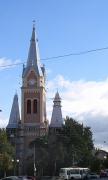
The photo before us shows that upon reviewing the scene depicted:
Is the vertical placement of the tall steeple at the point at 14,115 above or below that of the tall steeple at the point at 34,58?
below

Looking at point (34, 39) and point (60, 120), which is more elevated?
point (34, 39)

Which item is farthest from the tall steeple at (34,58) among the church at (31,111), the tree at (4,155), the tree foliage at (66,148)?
the tree at (4,155)

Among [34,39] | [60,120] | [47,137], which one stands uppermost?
[34,39]

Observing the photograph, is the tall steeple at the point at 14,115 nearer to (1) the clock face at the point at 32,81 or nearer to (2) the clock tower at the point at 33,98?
(2) the clock tower at the point at 33,98

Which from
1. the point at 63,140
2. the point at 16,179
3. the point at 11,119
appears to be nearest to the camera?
the point at 16,179

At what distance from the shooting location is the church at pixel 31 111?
504ft

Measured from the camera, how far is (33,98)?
15762cm

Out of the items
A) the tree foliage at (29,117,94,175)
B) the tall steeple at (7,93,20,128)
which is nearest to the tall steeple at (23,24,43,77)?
the tall steeple at (7,93,20,128)

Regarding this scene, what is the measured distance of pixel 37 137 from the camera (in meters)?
149

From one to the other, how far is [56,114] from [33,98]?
1016cm

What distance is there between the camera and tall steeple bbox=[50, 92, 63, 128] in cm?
16150

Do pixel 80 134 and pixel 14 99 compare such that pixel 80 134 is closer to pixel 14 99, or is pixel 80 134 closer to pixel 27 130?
pixel 27 130

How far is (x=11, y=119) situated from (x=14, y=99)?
22.4 feet

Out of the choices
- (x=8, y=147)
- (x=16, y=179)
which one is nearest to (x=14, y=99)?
(x=8, y=147)
